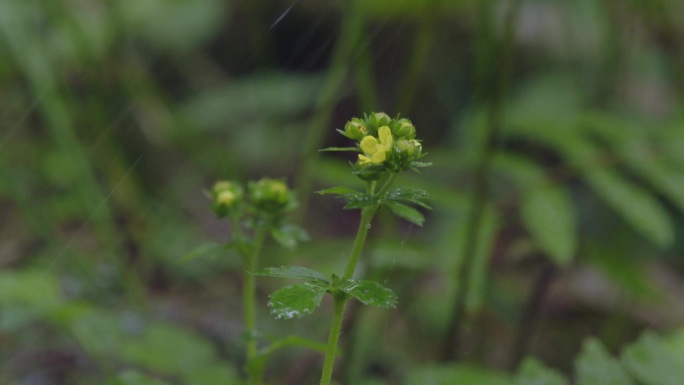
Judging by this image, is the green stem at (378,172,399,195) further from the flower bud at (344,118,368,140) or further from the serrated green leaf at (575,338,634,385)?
the serrated green leaf at (575,338,634,385)

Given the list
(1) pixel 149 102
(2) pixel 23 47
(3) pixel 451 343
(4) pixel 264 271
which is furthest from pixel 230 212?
(1) pixel 149 102

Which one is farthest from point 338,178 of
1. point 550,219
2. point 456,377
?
point 456,377

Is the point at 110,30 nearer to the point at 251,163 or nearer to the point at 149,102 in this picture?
the point at 149,102

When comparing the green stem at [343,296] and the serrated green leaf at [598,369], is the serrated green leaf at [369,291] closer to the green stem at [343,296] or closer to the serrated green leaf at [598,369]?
the green stem at [343,296]

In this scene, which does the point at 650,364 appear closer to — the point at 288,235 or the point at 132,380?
the point at 288,235

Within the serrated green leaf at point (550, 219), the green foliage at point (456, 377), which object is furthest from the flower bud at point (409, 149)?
the serrated green leaf at point (550, 219)

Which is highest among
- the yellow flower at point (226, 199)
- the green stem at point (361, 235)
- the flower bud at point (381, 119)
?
the yellow flower at point (226, 199)
